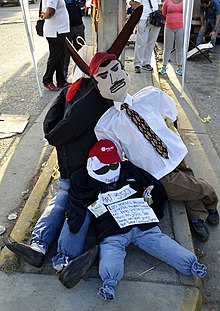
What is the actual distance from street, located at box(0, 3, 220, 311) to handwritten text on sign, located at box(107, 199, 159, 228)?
0.62 meters

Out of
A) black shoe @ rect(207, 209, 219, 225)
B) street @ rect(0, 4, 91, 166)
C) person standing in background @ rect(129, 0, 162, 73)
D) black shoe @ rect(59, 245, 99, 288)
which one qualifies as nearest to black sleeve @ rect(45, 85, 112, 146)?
black shoe @ rect(59, 245, 99, 288)

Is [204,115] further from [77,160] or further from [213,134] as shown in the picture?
[77,160]

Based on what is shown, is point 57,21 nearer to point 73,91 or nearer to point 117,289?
point 73,91

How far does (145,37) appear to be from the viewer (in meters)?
6.74

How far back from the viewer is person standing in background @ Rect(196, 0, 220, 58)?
28.6 ft

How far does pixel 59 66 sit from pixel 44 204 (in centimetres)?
347

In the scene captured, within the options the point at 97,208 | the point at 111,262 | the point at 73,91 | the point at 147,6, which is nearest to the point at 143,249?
the point at 111,262

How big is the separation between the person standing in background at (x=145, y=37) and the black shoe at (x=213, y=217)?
4362 mm

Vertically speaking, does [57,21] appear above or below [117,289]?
above

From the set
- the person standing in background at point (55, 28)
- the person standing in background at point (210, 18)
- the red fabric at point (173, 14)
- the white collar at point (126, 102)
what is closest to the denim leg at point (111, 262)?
the white collar at point (126, 102)

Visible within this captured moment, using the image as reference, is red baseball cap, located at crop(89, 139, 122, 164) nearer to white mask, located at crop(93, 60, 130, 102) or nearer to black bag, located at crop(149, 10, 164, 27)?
white mask, located at crop(93, 60, 130, 102)

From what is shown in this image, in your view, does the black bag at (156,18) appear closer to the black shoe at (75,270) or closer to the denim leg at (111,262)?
the denim leg at (111,262)

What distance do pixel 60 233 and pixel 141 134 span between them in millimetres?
944

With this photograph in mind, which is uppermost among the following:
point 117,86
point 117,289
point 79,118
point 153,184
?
point 117,86
